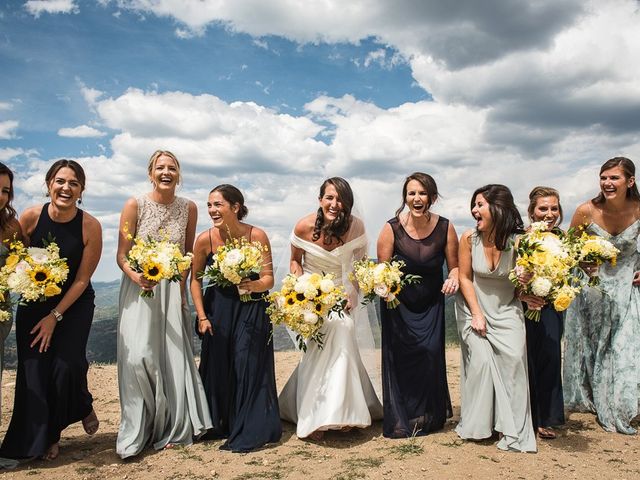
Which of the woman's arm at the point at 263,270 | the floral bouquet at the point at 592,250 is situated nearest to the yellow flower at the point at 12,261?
the woman's arm at the point at 263,270

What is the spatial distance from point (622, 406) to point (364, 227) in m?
4.11

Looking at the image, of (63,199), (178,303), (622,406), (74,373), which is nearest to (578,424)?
(622,406)

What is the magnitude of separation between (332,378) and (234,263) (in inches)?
73.9

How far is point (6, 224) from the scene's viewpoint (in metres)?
6.27

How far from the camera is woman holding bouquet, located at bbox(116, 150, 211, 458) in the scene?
261 inches

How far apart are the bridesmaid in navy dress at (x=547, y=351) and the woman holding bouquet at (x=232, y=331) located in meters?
3.35

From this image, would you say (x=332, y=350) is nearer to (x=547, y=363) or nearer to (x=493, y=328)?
(x=493, y=328)

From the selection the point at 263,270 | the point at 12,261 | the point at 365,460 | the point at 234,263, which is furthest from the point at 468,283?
the point at 12,261

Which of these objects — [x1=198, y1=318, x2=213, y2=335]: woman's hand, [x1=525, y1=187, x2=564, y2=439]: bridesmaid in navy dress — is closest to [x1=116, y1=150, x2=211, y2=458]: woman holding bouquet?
[x1=198, y1=318, x2=213, y2=335]: woman's hand

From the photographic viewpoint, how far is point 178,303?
6961 mm

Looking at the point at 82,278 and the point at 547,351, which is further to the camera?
the point at 547,351

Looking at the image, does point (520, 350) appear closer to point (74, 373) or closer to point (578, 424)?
point (578, 424)

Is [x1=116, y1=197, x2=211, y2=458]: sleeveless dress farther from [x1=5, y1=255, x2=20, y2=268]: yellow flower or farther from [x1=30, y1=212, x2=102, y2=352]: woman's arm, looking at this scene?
[x1=5, y1=255, x2=20, y2=268]: yellow flower

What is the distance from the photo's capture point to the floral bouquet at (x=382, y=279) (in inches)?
253
